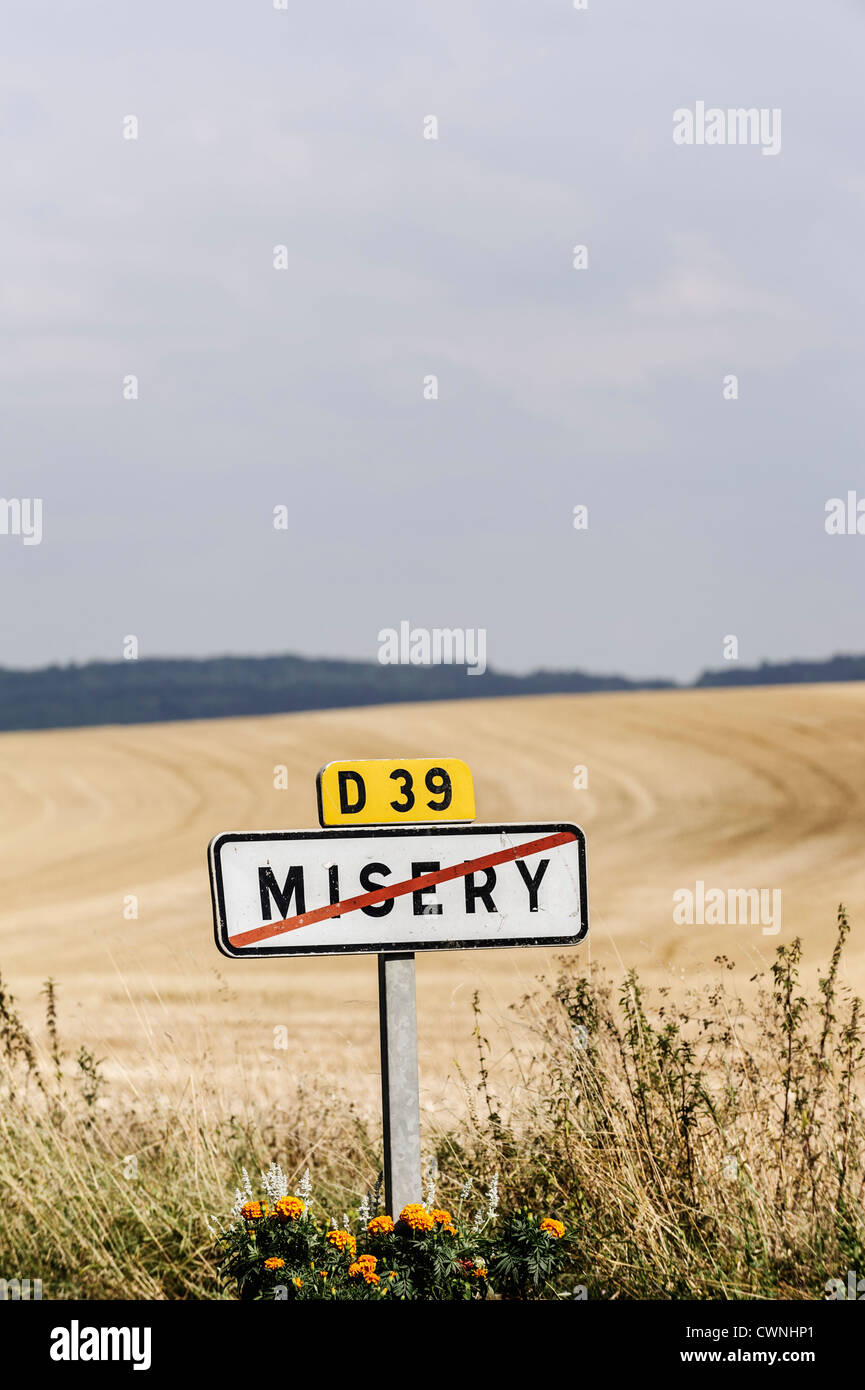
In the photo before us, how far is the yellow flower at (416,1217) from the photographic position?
348 centimetres

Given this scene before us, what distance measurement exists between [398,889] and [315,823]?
16.7m

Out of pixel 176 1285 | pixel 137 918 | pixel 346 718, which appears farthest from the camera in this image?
pixel 346 718

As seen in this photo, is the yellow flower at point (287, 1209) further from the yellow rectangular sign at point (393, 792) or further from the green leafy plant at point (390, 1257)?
the yellow rectangular sign at point (393, 792)

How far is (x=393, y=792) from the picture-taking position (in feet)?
12.1

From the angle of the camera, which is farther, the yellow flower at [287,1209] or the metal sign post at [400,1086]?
the yellow flower at [287,1209]

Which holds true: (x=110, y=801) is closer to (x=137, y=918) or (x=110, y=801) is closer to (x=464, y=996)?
(x=137, y=918)

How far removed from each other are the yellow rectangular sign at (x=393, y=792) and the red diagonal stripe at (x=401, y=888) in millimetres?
141

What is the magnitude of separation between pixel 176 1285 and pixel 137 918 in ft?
38.0

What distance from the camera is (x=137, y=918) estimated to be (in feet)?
50.8

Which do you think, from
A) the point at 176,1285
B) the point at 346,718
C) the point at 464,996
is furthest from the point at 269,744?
the point at 176,1285

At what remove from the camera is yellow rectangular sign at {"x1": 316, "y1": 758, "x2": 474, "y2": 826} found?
3.66 metres

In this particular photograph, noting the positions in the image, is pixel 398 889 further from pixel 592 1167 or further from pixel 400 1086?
pixel 592 1167

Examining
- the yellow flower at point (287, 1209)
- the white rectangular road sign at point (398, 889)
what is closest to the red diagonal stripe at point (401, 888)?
the white rectangular road sign at point (398, 889)

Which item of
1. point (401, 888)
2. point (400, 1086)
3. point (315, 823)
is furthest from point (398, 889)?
point (315, 823)
